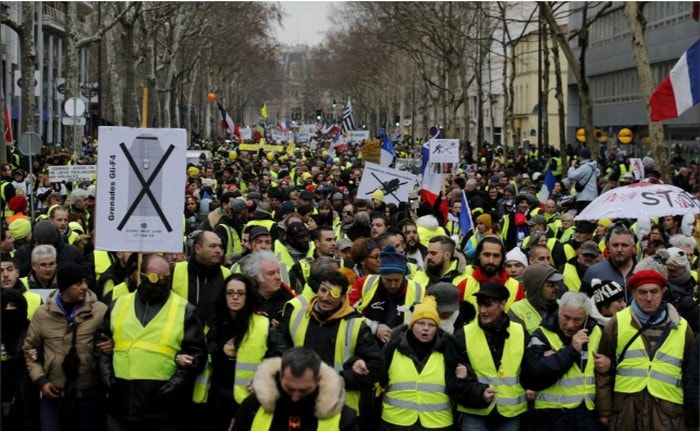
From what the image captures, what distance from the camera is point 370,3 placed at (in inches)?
2069

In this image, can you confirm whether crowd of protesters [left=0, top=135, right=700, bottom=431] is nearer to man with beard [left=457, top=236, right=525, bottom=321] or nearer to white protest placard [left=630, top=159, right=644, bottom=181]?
man with beard [left=457, top=236, right=525, bottom=321]

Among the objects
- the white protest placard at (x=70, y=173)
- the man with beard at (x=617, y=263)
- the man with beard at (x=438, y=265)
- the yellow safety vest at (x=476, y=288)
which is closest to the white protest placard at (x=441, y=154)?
the white protest placard at (x=70, y=173)

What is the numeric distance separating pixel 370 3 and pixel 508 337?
46.6m

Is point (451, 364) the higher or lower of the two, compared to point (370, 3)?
lower

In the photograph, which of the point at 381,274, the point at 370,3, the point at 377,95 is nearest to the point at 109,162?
the point at 381,274

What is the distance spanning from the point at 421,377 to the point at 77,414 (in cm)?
213

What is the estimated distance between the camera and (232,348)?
704 centimetres

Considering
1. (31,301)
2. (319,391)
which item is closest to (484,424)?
(319,391)

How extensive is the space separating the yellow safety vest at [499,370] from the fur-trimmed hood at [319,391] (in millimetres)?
1562

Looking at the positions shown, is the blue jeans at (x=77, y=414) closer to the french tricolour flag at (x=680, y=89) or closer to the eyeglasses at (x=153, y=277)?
the eyeglasses at (x=153, y=277)

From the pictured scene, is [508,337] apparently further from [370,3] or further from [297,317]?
[370,3]

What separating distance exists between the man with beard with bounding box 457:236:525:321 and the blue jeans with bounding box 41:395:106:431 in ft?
8.18

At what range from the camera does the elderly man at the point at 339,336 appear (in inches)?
268

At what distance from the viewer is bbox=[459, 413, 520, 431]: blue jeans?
6934 millimetres
